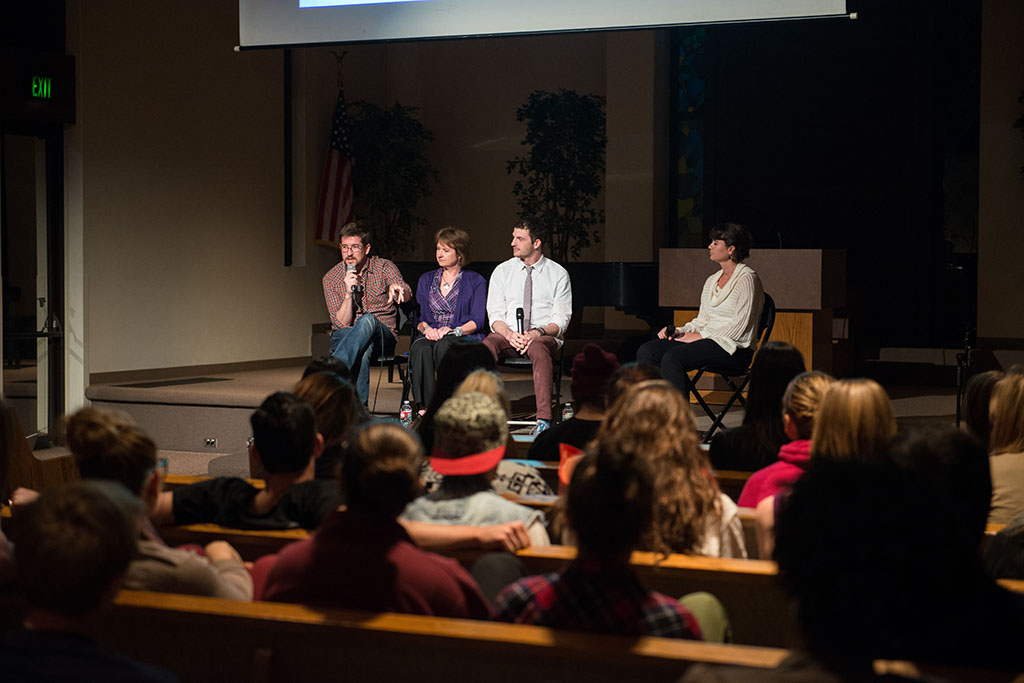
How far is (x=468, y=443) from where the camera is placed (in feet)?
8.34

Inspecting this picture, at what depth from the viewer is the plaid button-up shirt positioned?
6.61m

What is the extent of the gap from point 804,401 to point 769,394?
1.93 feet

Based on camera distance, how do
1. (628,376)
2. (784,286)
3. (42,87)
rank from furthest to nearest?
(784,286) < (42,87) < (628,376)

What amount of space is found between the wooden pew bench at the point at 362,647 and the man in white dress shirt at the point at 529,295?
4.37m

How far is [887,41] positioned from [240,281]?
5.94 m

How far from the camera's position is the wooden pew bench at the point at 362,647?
5.54ft

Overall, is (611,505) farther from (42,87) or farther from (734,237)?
(42,87)

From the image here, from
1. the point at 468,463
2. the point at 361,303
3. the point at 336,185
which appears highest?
the point at 336,185

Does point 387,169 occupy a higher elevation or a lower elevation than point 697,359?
higher

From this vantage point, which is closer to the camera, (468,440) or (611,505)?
(611,505)

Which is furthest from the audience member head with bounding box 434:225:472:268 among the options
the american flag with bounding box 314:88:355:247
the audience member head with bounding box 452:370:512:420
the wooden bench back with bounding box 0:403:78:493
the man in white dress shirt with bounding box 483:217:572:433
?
the american flag with bounding box 314:88:355:247

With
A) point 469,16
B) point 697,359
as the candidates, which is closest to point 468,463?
point 697,359

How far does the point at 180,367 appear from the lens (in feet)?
29.0

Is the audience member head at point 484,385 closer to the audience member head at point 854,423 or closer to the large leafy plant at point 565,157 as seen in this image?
the audience member head at point 854,423
